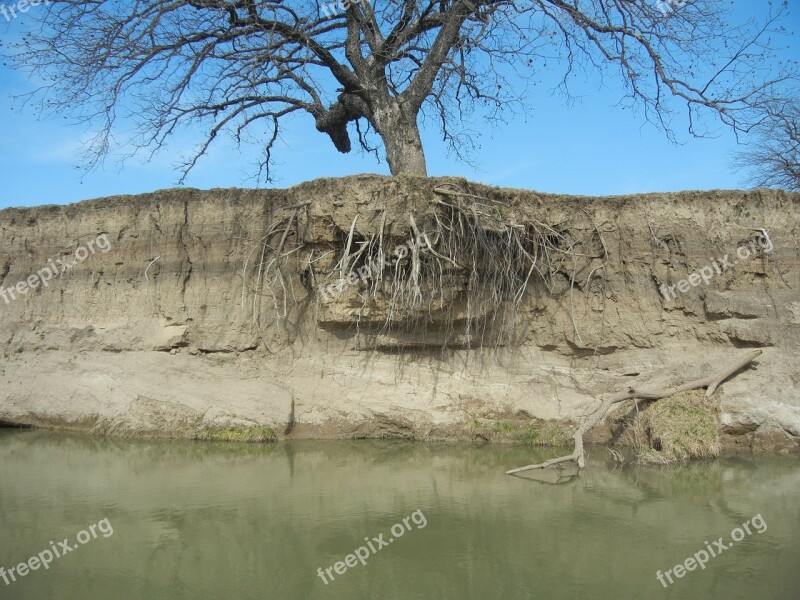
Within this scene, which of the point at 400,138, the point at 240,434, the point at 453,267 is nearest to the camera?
the point at 240,434

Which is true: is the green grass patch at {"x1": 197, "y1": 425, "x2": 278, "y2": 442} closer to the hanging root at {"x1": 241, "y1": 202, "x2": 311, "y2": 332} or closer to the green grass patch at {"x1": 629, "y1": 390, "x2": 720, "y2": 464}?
the hanging root at {"x1": 241, "y1": 202, "x2": 311, "y2": 332}

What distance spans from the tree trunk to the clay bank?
228cm

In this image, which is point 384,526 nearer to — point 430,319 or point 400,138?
point 430,319

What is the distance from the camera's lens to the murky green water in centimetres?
410

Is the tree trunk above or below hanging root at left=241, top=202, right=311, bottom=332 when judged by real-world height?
above

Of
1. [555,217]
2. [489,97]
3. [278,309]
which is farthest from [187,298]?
[489,97]

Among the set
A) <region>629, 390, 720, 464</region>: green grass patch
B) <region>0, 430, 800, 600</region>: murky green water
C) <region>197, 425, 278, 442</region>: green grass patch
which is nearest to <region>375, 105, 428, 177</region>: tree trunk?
<region>197, 425, 278, 442</region>: green grass patch

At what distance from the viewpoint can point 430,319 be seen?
28.1ft

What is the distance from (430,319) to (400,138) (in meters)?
3.48

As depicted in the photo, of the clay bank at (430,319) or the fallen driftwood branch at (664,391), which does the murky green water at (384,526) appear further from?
the clay bank at (430,319)

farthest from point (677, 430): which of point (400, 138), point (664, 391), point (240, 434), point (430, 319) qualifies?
point (400, 138)

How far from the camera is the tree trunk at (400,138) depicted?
10531mm

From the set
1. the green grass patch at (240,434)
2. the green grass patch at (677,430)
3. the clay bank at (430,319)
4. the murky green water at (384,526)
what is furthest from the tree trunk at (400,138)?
the green grass patch at (677,430)

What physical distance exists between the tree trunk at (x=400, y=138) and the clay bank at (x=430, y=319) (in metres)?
2.28
